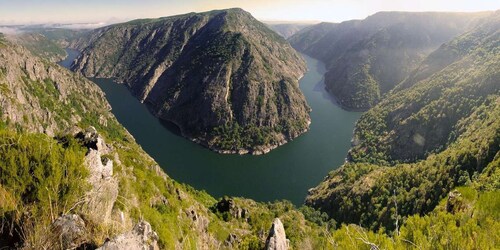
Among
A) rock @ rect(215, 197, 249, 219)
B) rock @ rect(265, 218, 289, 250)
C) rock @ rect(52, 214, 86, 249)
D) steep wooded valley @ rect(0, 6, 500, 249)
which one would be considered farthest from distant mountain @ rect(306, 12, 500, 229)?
rock @ rect(52, 214, 86, 249)

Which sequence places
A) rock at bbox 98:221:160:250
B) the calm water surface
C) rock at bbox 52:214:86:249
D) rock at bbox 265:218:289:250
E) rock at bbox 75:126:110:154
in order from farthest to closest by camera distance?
the calm water surface, rock at bbox 75:126:110:154, rock at bbox 265:218:289:250, rock at bbox 52:214:86:249, rock at bbox 98:221:160:250

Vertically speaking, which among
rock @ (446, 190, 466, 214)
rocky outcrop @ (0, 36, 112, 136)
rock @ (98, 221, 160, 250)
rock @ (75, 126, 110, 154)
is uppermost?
rock @ (98, 221, 160, 250)

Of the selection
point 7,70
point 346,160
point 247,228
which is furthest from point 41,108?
point 346,160

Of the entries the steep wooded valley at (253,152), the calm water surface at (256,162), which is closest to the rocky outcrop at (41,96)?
A: the steep wooded valley at (253,152)

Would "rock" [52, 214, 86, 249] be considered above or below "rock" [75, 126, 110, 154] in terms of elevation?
above

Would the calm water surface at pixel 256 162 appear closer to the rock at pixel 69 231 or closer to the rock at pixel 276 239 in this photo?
the rock at pixel 276 239

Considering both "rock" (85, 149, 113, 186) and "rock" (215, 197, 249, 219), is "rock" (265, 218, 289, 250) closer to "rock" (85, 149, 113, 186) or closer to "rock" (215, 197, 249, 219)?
"rock" (85, 149, 113, 186)
